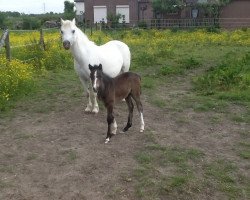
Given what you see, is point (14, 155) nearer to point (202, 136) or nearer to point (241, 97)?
point (202, 136)

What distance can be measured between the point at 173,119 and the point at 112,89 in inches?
71.3

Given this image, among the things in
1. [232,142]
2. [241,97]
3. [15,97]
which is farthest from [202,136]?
[15,97]

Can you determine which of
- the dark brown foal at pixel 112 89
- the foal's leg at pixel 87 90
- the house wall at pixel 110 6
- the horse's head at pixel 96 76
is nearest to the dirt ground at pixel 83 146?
the foal's leg at pixel 87 90

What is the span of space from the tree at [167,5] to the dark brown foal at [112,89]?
1250 inches

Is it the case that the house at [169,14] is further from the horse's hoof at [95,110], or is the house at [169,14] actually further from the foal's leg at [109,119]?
the foal's leg at [109,119]

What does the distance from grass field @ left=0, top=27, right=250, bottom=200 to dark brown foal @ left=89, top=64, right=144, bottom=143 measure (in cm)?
48

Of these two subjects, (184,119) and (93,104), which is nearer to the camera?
(184,119)

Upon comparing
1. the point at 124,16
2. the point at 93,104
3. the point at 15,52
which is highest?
the point at 124,16

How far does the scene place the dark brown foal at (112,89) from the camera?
6.05 meters

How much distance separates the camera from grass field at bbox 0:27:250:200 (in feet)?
15.8

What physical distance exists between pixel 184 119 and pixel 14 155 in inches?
132

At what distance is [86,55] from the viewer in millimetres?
7754

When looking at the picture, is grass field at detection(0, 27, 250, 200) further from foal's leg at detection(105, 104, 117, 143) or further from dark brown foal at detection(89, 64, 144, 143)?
dark brown foal at detection(89, 64, 144, 143)

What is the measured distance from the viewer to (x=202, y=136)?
6.62 m
